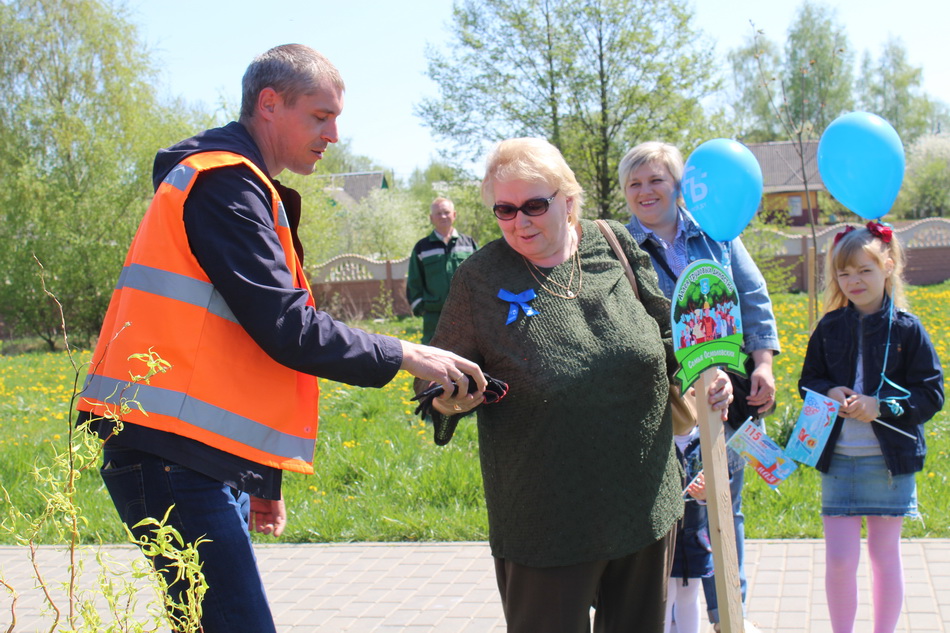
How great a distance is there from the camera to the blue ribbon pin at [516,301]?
254 cm

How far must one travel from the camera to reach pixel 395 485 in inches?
234

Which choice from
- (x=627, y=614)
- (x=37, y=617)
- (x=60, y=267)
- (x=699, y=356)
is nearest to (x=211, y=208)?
(x=699, y=356)

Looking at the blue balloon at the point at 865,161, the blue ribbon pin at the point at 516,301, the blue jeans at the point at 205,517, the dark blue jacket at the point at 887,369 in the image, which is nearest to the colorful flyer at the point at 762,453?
the dark blue jacket at the point at 887,369

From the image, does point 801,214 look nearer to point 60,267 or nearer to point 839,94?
point 839,94

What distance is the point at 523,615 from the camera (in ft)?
8.24

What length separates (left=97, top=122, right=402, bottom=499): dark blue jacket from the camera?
210cm

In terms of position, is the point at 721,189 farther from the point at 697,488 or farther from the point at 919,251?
the point at 919,251

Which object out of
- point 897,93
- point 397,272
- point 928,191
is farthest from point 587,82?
point 897,93

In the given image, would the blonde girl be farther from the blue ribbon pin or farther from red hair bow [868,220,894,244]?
the blue ribbon pin

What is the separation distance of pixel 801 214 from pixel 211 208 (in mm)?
57156

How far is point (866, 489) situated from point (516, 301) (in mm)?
1798

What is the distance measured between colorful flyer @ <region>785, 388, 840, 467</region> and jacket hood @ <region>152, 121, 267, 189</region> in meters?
2.23

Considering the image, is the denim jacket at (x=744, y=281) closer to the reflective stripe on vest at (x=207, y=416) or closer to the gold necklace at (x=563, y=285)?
the gold necklace at (x=563, y=285)

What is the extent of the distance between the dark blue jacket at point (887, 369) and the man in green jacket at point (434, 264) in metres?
4.72
